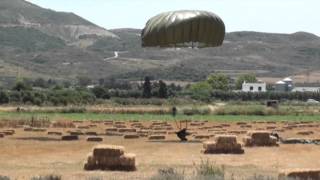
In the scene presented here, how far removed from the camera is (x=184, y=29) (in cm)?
3519

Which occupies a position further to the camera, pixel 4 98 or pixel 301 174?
pixel 4 98

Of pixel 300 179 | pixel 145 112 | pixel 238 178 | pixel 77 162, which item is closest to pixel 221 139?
pixel 77 162

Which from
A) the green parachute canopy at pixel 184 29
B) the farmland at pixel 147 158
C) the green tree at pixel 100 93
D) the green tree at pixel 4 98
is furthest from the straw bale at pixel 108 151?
the green tree at pixel 100 93

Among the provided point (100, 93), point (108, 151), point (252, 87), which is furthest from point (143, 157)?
point (252, 87)

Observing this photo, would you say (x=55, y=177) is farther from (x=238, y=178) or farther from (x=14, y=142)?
(x=14, y=142)

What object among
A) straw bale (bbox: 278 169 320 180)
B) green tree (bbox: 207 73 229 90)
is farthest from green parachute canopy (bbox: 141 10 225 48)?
green tree (bbox: 207 73 229 90)

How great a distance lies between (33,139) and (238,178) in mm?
20077

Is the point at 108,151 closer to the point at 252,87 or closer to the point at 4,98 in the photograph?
the point at 4,98

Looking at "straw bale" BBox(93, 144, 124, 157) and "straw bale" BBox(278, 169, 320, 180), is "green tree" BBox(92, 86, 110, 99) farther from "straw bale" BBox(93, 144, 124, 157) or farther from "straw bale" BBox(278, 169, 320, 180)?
"straw bale" BBox(278, 169, 320, 180)

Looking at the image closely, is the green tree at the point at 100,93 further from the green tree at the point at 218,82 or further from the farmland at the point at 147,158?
the farmland at the point at 147,158

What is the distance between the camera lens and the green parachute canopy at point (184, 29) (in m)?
35.2

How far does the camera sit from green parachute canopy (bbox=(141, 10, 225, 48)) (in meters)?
35.2

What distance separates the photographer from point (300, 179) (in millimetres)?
17922

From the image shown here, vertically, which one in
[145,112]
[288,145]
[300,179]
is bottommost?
[145,112]
